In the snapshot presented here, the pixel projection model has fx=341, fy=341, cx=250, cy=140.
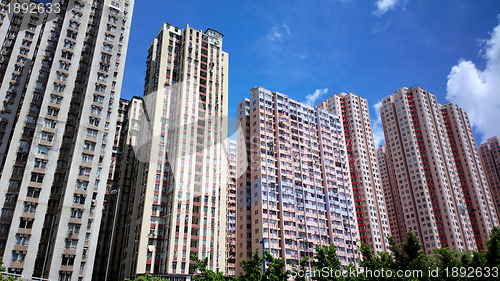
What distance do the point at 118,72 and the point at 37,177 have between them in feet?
73.6

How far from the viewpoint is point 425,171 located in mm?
106938

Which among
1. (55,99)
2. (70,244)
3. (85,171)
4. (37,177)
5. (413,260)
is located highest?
(55,99)

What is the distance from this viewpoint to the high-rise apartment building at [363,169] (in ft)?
318

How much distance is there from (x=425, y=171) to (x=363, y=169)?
19.8 m

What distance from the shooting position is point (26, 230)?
46.8 metres

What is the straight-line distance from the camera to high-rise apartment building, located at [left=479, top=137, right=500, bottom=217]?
128425 millimetres

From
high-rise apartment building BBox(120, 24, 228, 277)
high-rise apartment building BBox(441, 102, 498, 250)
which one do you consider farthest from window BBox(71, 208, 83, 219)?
high-rise apartment building BBox(441, 102, 498, 250)

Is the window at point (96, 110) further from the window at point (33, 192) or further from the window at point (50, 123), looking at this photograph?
the window at point (33, 192)

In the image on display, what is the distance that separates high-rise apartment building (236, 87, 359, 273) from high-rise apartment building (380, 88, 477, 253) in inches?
1037

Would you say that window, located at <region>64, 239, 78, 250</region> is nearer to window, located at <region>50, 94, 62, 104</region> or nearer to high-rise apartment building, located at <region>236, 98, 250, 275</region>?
window, located at <region>50, 94, 62, 104</region>

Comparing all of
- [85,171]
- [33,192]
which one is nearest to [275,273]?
[85,171]

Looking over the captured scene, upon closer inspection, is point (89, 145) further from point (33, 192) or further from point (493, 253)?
point (493, 253)

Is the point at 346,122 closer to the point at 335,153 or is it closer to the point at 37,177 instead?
the point at 335,153

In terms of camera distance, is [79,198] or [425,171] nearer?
[79,198]
